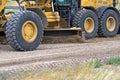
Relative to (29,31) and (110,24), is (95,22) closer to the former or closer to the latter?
(110,24)

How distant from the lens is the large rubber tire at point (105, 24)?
2025 cm

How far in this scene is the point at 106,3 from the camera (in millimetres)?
21594

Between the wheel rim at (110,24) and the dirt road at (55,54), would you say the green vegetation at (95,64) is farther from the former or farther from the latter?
the wheel rim at (110,24)

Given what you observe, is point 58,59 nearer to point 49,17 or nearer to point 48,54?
point 48,54

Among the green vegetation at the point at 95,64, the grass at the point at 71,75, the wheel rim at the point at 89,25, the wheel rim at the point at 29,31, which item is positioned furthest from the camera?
the wheel rim at the point at 89,25

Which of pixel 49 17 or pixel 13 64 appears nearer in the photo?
pixel 13 64

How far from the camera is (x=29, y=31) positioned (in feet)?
49.3

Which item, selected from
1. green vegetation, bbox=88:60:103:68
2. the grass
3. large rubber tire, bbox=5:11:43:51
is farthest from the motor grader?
the grass

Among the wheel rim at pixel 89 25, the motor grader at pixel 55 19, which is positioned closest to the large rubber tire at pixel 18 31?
the motor grader at pixel 55 19

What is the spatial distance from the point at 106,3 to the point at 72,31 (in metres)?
4.07

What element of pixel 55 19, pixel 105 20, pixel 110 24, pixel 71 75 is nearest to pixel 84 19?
pixel 55 19

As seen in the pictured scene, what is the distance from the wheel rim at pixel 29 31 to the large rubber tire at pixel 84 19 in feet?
12.6

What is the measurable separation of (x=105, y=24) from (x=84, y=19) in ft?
5.87

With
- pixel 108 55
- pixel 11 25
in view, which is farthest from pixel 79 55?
pixel 11 25
